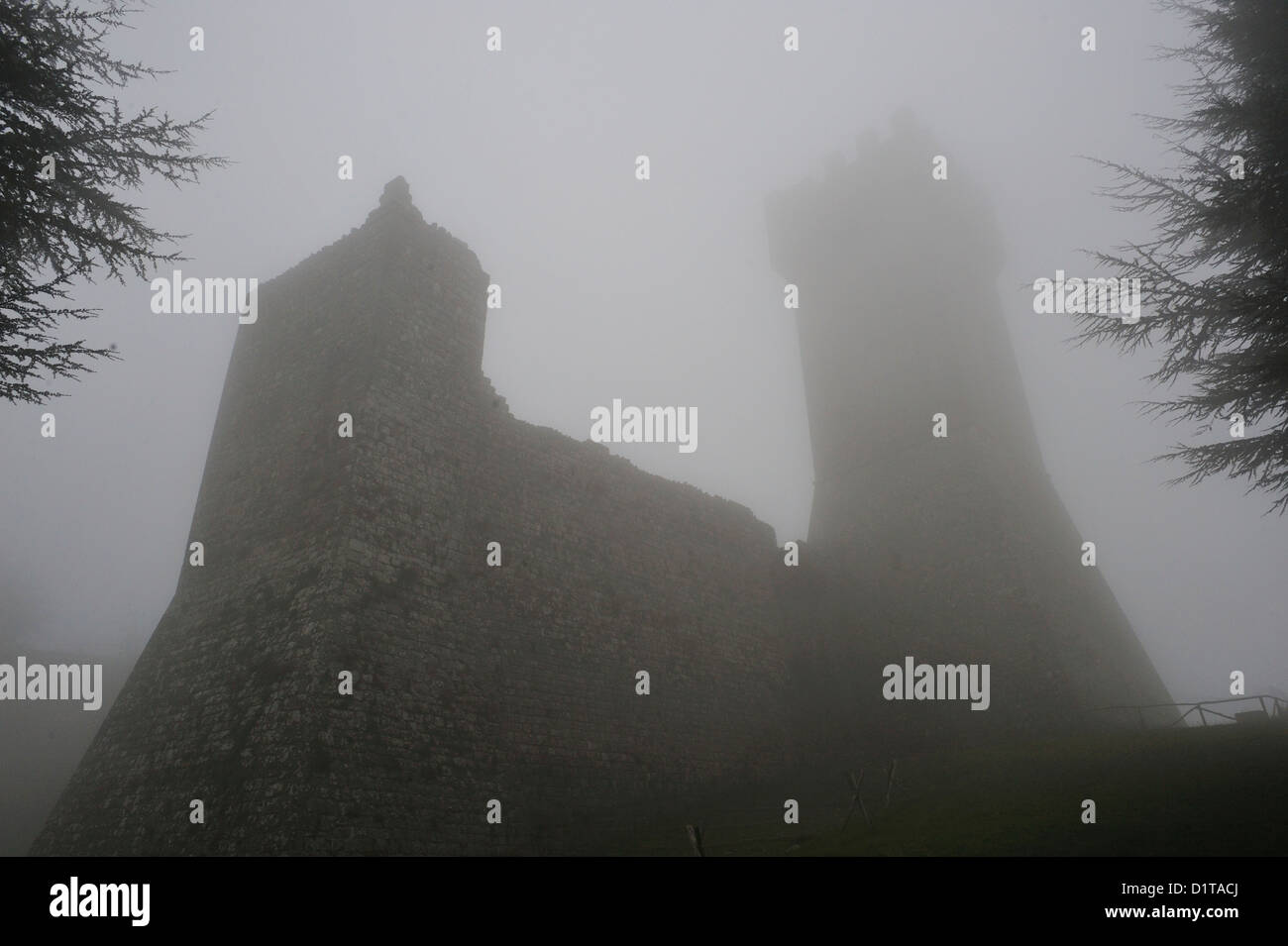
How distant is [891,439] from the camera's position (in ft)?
A: 81.8

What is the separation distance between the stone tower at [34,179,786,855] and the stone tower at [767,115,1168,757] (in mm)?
5571

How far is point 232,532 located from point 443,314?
17.4 ft

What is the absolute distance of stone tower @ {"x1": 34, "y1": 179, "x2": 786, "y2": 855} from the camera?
10.7 metres

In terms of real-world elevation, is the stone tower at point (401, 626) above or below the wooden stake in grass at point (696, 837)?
above

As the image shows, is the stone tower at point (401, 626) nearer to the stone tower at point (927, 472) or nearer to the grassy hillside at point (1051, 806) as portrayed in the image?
the grassy hillside at point (1051, 806)

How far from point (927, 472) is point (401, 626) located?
16621 mm

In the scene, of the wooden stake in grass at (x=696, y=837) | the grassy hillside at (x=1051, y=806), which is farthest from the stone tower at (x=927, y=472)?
the wooden stake in grass at (x=696, y=837)

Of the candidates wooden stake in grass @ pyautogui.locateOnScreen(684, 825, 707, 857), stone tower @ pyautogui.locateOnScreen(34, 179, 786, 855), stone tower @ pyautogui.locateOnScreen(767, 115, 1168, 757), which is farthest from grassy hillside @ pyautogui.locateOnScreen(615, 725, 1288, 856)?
stone tower @ pyautogui.locateOnScreen(767, 115, 1168, 757)

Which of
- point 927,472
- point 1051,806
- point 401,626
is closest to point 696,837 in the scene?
point 1051,806

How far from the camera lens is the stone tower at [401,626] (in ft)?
35.1

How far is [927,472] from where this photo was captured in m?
23.5

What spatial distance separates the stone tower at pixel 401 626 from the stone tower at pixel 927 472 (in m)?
5.57
